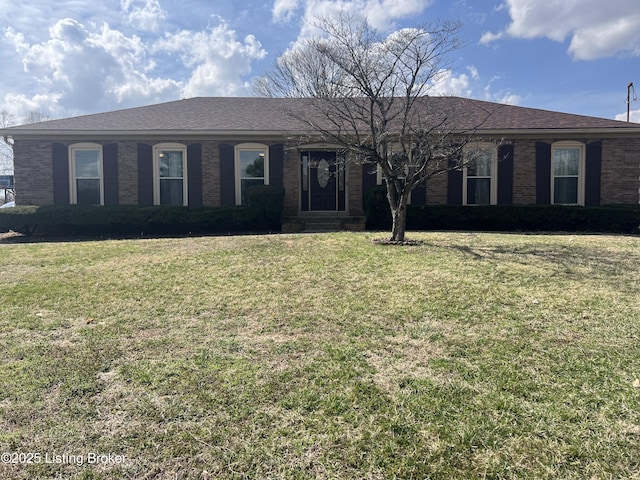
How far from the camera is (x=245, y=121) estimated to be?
14531 millimetres

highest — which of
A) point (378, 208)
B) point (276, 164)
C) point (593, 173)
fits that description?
point (276, 164)

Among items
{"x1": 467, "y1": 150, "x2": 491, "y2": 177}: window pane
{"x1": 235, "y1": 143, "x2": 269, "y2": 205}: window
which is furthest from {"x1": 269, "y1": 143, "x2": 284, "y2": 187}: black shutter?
{"x1": 467, "y1": 150, "x2": 491, "y2": 177}: window pane

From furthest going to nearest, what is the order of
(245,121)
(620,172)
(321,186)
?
(321,186), (245,121), (620,172)

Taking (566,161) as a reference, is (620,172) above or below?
below

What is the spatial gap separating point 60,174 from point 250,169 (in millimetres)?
6179

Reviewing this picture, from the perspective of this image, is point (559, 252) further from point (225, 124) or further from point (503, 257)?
point (225, 124)

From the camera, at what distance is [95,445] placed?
A: 248 centimetres

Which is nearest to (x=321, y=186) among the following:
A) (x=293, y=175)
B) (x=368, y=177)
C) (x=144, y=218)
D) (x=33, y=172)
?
(x=293, y=175)

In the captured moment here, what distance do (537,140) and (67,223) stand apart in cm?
1487

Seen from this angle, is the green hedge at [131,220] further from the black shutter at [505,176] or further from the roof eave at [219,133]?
the black shutter at [505,176]

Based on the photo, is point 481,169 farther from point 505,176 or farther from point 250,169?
point 250,169

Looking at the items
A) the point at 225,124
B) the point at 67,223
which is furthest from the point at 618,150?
the point at 67,223

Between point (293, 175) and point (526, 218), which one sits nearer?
point (526, 218)

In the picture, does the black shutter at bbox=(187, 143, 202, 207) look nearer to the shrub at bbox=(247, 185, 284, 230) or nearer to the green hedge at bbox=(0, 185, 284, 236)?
the green hedge at bbox=(0, 185, 284, 236)
